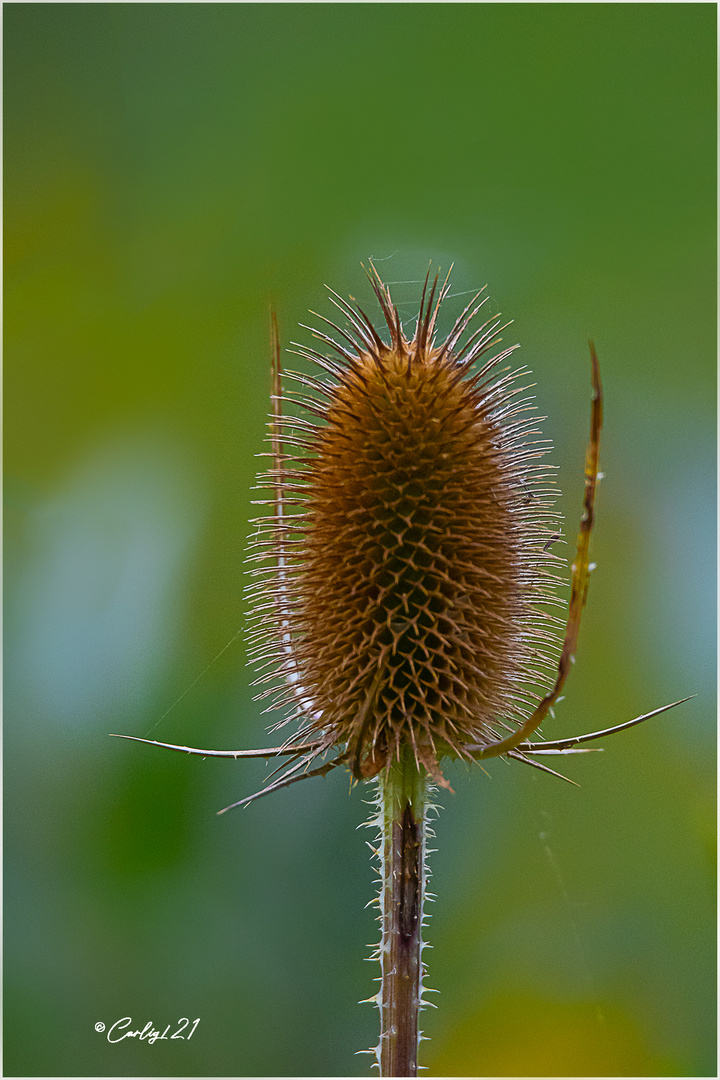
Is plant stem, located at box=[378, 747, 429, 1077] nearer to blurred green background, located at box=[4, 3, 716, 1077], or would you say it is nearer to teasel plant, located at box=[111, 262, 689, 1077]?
teasel plant, located at box=[111, 262, 689, 1077]

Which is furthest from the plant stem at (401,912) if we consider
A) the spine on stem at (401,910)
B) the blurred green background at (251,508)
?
the blurred green background at (251,508)

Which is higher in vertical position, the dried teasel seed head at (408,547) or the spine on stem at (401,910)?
the dried teasel seed head at (408,547)

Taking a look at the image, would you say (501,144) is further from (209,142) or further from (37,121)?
(37,121)

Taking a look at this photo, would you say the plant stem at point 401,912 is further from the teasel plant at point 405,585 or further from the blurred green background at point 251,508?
the blurred green background at point 251,508

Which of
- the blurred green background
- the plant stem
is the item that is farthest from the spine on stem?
the blurred green background

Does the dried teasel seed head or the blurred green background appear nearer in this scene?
the dried teasel seed head

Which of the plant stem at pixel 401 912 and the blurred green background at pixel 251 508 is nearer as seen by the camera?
the plant stem at pixel 401 912

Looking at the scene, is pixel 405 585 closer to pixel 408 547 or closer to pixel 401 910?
pixel 408 547
